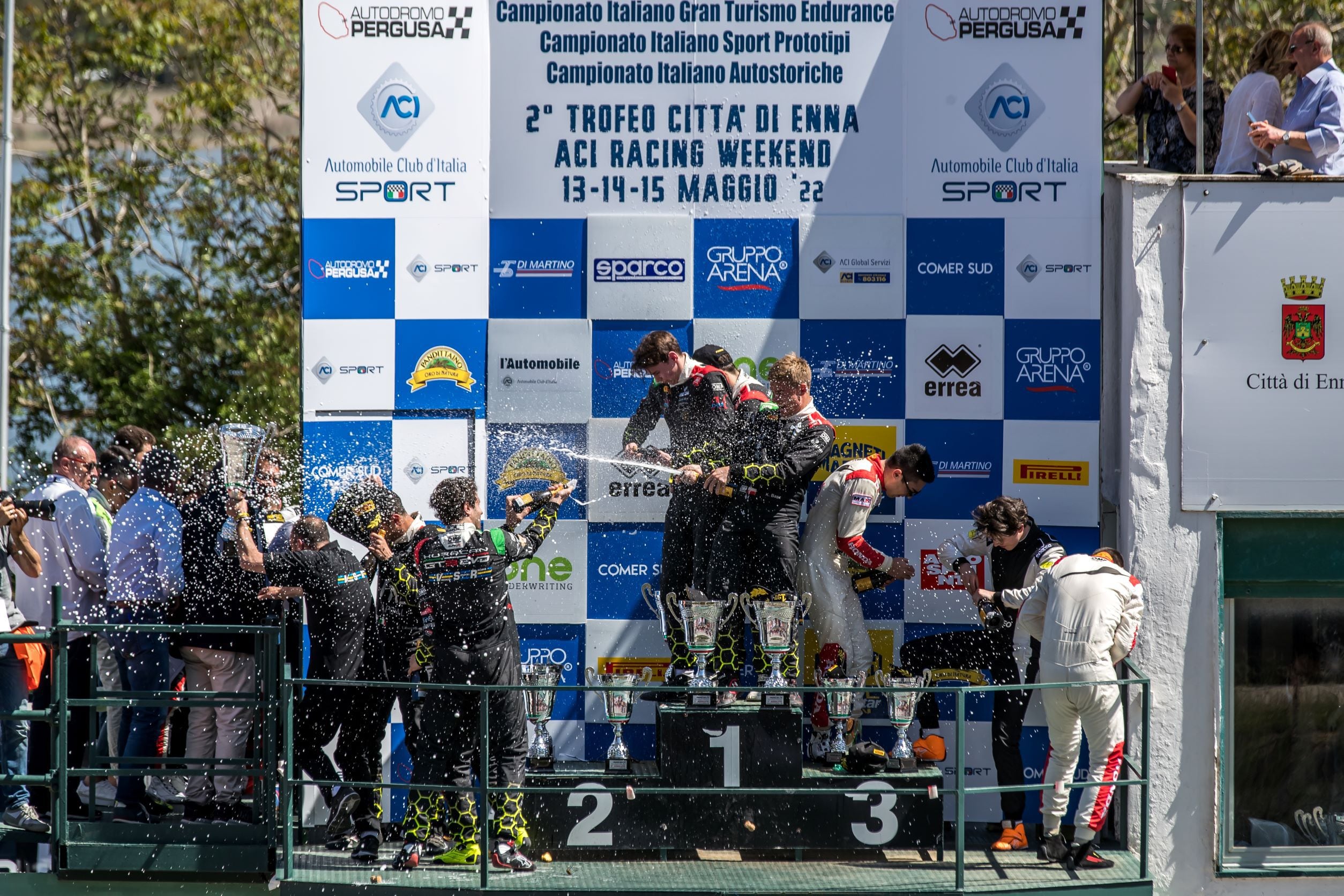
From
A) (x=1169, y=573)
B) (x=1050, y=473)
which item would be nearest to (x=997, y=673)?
(x=1169, y=573)

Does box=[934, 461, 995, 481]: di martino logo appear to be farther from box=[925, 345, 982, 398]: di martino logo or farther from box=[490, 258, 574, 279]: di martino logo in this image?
box=[490, 258, 574, 279]: di martino logo

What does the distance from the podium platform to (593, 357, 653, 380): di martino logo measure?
6.06 feet

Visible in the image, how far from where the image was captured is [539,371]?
7020 millimetres

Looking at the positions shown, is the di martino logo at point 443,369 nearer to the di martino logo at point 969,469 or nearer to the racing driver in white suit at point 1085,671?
the di martino logo at point 969,469

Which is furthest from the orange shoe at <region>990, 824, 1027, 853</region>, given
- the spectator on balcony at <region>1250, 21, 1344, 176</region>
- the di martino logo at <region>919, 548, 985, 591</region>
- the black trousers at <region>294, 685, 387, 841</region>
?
the spectator on balcony at <region>1250, 21, 1344, 176</region>

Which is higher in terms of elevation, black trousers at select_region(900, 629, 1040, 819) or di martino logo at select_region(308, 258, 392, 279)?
di martino logo at select_region(308, 258, 392, 279)

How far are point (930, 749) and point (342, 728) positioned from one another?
286 cm

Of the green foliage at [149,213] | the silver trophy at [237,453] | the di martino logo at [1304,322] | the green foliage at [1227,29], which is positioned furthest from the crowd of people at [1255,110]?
the green foliage at [149,213]

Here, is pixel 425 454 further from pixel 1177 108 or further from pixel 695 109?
pixel 1177 108

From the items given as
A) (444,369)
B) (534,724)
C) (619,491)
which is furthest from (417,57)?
(534,724)

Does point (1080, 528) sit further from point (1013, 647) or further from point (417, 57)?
point (417, 57)

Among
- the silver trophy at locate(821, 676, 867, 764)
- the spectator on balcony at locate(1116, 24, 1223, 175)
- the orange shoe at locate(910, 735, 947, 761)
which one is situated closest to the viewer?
the silver trophy at locate(821, 676, 867, 764)

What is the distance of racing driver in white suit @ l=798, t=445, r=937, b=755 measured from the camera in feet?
21.3

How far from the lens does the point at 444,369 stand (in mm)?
7000
